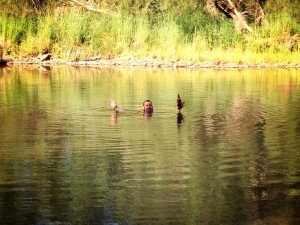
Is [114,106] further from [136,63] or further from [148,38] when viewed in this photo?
[148,38]

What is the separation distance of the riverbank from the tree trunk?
3078 millimetres

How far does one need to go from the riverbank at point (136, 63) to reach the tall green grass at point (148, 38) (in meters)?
0.23

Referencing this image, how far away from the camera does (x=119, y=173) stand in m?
9.75

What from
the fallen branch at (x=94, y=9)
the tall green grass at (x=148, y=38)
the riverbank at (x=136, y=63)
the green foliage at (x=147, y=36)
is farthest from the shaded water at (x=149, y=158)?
the fallen branch at (x=94, y=9)

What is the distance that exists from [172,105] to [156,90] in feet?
11.8

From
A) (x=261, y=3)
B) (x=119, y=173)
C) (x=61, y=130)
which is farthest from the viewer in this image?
(x=261, y=3)

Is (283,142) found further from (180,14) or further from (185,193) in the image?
(180,14)

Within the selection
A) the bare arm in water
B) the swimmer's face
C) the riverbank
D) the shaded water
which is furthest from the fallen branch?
the swimmer's face

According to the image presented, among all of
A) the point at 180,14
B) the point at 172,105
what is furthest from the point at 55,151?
the point at 180,14

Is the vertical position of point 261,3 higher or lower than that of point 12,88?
higher

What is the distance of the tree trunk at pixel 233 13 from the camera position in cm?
3312

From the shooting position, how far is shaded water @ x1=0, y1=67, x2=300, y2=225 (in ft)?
26.4

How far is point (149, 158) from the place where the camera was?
10.8m

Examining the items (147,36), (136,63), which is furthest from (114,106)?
(147,36)
